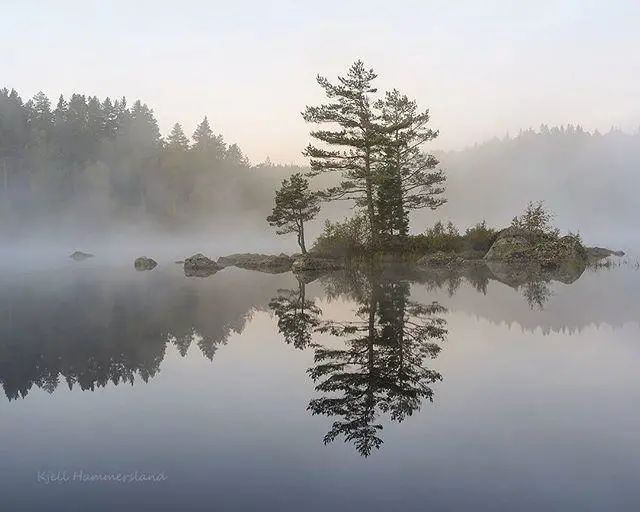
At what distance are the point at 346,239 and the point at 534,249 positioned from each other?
14.5m

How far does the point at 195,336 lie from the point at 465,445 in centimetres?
844

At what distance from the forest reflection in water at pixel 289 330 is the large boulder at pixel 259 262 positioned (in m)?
13.5

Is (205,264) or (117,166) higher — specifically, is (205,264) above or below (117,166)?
below

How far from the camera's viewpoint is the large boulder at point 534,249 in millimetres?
33053

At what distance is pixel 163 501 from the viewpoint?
Answer: 4531mm

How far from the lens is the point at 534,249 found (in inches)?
1331

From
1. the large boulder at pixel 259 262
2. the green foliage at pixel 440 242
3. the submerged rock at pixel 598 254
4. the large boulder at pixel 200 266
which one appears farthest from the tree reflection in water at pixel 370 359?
the submerged rock at pixel 598 254

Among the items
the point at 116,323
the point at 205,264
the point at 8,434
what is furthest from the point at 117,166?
the point at 8,434

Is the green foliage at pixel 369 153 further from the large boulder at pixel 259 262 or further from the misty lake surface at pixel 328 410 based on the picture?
the misty lake surface at pixel 328 410

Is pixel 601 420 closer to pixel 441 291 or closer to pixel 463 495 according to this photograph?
pixel 463 495

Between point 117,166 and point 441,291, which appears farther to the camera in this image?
point 117,166

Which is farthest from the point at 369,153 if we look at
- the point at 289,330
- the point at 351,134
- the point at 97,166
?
the point at 97,166

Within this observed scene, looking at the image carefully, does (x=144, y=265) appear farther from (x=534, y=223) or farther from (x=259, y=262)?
(x=534, y=223)

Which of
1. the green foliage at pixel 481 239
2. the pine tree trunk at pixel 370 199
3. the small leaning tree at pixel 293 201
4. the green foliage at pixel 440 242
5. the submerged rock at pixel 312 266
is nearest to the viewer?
the submerged rock at pixel 312 266
